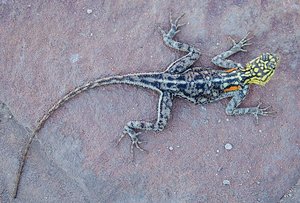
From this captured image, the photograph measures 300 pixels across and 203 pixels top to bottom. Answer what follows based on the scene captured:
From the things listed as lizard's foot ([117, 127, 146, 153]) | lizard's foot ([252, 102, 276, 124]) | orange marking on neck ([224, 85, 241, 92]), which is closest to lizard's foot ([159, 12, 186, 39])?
orange marking on neck ([224, 85, 241, 92])

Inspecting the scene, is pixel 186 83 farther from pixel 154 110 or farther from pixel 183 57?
pixel 154 110

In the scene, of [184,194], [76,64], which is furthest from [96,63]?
[184,194]

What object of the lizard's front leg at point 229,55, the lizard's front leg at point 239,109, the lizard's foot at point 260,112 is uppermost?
the lizard's front leg at point 229,55

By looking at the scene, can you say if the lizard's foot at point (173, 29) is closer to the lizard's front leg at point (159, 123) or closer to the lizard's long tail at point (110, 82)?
the lizard's long tail at point (110, 82)

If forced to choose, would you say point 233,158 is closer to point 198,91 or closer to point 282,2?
point 198,91

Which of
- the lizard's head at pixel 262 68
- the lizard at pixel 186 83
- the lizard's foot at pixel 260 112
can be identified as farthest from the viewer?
the lizard's foot at pixel 260 112

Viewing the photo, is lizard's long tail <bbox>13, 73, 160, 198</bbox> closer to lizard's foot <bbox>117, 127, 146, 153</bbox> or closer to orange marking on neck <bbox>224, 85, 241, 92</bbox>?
lizard's foot <bbox>117, 127, 146, 153</bbox>

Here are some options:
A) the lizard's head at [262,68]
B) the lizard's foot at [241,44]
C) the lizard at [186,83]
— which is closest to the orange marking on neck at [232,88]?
the lizard at [186,83]
